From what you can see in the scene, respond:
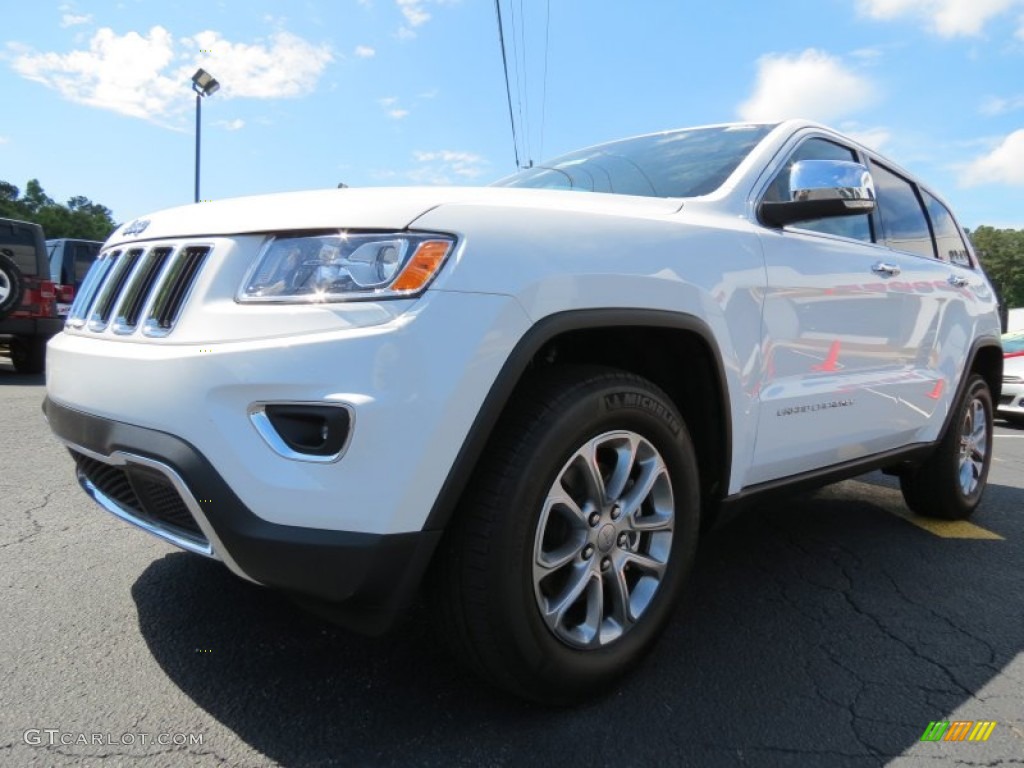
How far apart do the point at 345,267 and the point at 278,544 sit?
2.02ft

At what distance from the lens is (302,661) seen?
2.11m

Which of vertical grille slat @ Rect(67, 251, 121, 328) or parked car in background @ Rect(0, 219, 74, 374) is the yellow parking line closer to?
vertical grille slat @ Rect(67, 251, 121, 328)

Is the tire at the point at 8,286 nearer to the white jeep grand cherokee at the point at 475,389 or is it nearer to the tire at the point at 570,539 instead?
the white jeep grand cherokee at the point at 475,389

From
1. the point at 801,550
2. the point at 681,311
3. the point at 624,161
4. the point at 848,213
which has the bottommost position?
the point at 801,550

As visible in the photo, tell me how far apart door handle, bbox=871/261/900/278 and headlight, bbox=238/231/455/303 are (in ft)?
6.77

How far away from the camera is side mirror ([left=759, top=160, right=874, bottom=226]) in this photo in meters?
2.45

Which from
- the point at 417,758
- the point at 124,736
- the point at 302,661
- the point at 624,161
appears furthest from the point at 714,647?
the point at 624,161

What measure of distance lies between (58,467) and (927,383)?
4.58 metres

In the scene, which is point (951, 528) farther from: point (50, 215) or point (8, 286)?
point (50, 215)

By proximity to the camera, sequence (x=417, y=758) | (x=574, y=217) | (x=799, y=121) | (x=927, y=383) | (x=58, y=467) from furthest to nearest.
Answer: (x=58, y=467) < (x=927, y=383) < (x=799, y=121) < (x=574, y=217) < (x=417, y=758)

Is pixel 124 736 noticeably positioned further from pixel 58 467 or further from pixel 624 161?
pixel 58 467

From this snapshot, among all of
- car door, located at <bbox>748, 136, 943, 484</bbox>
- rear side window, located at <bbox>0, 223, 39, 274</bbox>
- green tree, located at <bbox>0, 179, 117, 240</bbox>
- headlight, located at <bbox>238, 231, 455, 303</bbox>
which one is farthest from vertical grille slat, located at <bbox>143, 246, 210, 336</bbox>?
green tree, located at <bbox>0, 179, 117, 240</bbox>

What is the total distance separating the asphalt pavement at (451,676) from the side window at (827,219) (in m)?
1.40

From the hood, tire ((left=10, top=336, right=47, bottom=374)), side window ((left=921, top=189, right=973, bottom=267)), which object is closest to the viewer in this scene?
the hood
